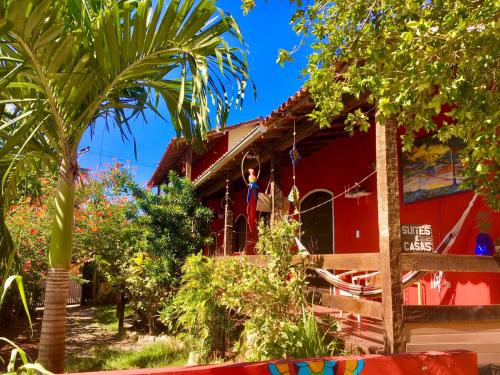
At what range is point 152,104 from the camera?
3.71 m

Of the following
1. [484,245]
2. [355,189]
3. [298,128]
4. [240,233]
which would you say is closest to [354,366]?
[484,245]

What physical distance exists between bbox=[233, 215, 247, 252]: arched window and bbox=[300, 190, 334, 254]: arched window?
334 centimetres

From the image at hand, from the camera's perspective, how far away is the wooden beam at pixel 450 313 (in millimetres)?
3527

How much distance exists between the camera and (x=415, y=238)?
3.70 meters

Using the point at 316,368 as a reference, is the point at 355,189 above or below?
A: above

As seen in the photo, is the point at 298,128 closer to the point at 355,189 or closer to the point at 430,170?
the point at 355,189

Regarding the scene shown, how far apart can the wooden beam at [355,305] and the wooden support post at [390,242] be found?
0.54 feet

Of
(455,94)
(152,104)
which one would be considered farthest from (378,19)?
(152,104)

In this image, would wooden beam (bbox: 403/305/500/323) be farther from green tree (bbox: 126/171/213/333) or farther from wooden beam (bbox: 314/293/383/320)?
green tree (bbox: 126/171/213/333)

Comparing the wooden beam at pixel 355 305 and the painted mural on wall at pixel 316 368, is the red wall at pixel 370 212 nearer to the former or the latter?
the wooden beam at pixel 355 305

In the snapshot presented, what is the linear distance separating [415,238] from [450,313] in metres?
0.73

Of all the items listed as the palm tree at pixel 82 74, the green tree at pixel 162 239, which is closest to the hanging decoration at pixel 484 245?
the palm tree at pixel 82 74

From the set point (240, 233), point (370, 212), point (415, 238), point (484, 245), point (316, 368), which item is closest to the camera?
point (316, 368)

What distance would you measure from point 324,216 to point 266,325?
4.89 metres
